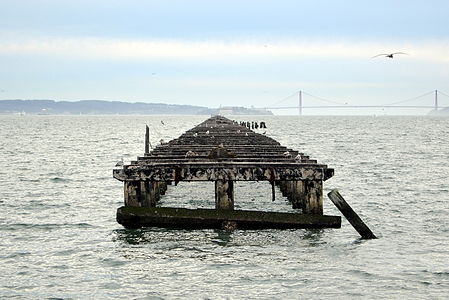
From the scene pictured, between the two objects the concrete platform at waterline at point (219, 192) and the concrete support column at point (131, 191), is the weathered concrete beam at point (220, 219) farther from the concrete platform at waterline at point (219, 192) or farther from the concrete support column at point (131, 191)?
the concrete support column at point (131, 191)

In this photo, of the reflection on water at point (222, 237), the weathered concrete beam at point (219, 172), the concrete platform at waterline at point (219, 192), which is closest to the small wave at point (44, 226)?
the concrete platform at waterline at point (219, 192)

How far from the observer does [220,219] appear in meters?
14.5

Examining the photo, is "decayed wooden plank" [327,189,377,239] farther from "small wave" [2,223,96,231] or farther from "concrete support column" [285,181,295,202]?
"small wave" [2,223,96,231]

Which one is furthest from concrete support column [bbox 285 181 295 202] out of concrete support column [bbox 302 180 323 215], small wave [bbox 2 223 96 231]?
small wave [bbox 2 223 96 231]

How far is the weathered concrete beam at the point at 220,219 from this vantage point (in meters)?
14.5

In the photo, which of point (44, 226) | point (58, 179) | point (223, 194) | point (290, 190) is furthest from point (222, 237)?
point (58, 179)

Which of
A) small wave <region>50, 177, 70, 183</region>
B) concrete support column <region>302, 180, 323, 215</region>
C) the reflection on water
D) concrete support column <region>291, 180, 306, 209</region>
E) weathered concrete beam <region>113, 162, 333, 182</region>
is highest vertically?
weathered concrete beam <region>113, 162, 333, 182</region>

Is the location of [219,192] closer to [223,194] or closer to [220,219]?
[223,194]

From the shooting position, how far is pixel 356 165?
39.1 meters

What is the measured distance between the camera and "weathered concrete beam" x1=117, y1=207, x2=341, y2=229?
14.5m

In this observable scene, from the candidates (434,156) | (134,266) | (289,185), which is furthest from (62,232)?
(434,156)

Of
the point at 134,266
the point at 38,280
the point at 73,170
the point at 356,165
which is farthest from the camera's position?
the point at 356,165

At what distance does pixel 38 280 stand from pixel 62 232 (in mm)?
4694

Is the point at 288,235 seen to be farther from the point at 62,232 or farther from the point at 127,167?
the point at 62,232
